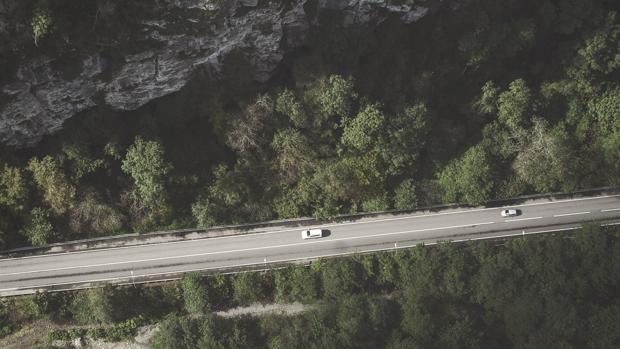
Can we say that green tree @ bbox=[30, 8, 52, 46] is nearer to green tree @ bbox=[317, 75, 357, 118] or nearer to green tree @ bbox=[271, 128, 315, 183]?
green tree @ bbox=[271, 128, 315, 183]

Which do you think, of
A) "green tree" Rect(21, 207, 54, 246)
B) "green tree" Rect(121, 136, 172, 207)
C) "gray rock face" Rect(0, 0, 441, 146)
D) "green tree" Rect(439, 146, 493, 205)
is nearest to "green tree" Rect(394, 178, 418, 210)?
"green tree" Rect(439, 146, 493, 205)

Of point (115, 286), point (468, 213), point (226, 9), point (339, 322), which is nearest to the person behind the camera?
point (226, 9)

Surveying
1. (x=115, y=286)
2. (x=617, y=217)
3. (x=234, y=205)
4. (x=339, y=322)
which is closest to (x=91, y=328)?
(x=115, y=286)

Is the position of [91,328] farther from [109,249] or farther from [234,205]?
[234,205]

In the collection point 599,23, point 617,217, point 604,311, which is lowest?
point 604,311

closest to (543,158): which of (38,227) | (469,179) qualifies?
(469,179)

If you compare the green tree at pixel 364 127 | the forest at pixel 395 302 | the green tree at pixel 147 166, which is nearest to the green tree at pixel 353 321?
Answer: the forest at pixel 395 302
